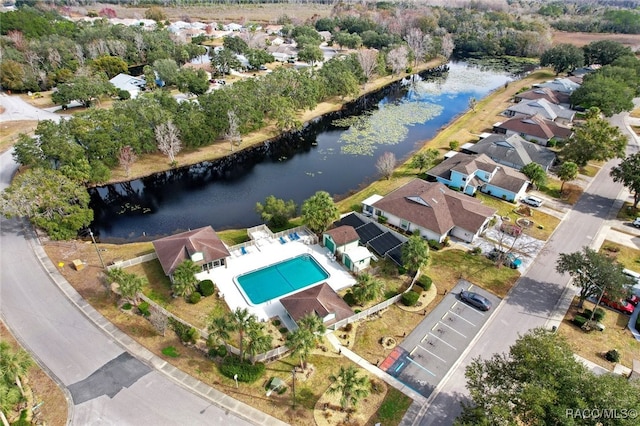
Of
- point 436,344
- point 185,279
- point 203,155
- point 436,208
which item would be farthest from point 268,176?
point 436,344

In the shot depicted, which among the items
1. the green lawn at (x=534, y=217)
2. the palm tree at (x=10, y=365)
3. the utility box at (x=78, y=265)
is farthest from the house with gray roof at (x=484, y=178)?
the palm tree at (x=10, y=365)

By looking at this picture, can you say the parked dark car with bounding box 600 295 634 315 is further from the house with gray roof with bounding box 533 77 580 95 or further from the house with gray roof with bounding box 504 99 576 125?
the house with gray roof with bounding box 533 77 580 95

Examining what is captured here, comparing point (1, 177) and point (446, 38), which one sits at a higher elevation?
point (446, 38)

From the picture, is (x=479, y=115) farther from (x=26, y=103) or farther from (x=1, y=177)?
(x=26, y=103)

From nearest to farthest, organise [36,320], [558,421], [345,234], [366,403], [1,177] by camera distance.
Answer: [558,421] < [366,403] < [36,320] < [345,234] < [1,177]

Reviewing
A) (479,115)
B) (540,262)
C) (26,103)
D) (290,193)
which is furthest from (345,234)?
(26,103)

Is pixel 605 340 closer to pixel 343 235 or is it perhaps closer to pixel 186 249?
pixel 343 235
